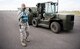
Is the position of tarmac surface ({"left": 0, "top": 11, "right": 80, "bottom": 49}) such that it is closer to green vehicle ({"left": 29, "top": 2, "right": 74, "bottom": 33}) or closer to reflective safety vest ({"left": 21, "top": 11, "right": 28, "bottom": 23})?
reflective safety vest ({"left": 21, "top": 11, "right": 28, "bottom": 23})

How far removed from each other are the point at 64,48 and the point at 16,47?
461mm

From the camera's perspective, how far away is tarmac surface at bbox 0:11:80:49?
1151mm

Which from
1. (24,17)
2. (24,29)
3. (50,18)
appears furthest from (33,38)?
(50,18)

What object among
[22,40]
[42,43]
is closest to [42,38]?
[42,43]

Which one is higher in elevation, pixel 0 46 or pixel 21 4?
pixel 21 4

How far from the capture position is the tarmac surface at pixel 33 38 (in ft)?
3.78

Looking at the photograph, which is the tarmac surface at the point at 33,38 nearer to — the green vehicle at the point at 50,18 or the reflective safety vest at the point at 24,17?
the reflective safety vest at the point at 24,17

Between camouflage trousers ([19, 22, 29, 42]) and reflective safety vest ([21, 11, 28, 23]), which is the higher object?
reflective safety vest ([21, 11, 28, 23])

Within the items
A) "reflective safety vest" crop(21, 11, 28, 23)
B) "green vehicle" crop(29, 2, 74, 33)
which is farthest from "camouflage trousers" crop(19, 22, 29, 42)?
"green vehicle" crop(29, 2, 74, 33)

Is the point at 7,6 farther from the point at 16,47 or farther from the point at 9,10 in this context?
the point at 16,47

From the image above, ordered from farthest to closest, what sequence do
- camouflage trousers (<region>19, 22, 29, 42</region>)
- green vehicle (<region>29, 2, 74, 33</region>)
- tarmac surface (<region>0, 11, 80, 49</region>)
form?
green vehicle (<region>29, 2, 74, 33</region>), camouflage trousers (<region>19, 22, 29, 42</region>), tarmac surface (<region>0, 11, 80, 49</region>)

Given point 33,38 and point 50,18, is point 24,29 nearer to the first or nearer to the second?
point 33,38

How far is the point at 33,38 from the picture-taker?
5.16 feet

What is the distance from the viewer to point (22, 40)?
148cm
